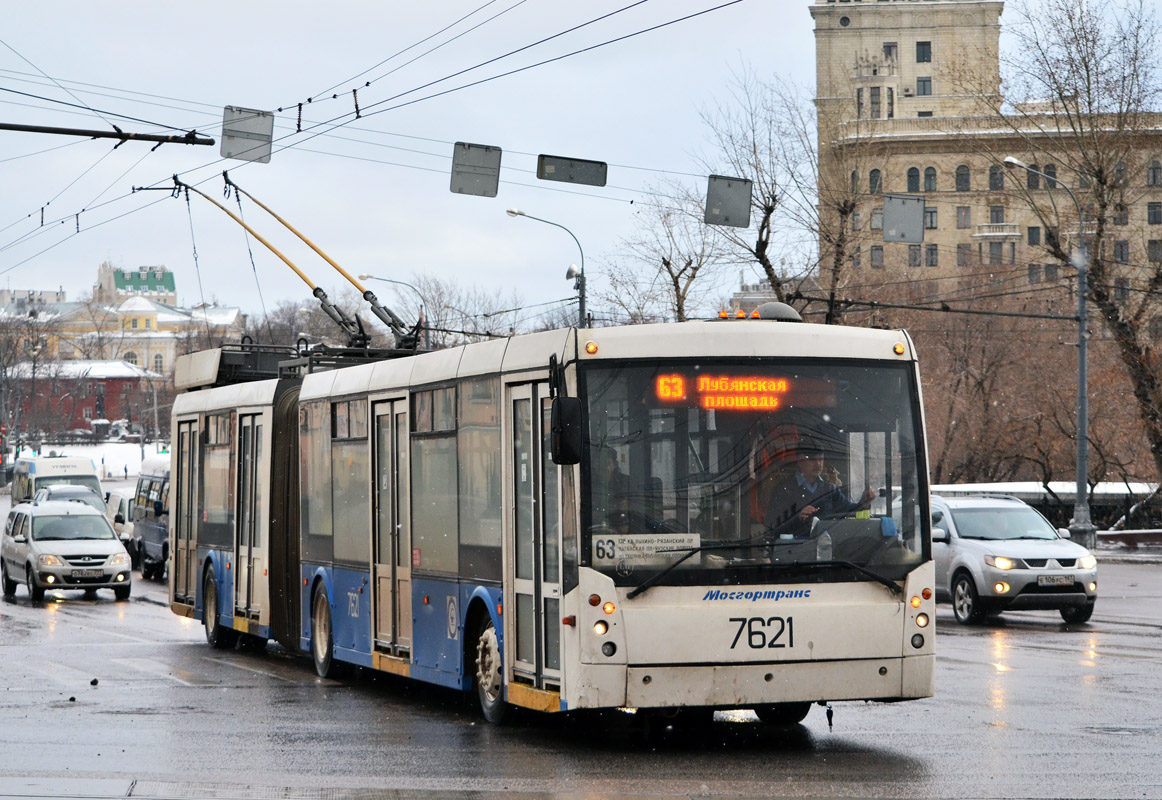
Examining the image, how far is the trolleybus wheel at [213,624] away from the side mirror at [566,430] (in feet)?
34.2

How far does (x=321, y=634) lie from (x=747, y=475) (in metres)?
6.68

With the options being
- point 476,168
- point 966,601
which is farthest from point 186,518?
point 966,601

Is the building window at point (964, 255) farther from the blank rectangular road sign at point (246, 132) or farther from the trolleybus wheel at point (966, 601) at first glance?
the blank rectangular road sign at point (246, 132)

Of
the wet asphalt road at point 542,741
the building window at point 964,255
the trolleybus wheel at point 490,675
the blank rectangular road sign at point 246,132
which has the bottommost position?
the wet asphalt road at point 542,741

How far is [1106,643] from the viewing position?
1761cm

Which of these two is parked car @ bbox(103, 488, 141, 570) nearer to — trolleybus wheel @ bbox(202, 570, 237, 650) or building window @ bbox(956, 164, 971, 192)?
trolleybus wheel @ bbox(202, 570, 237, 650)

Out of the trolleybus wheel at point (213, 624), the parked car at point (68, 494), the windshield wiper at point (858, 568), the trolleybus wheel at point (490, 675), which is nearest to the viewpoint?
the windshield wiper at point (858, 568)

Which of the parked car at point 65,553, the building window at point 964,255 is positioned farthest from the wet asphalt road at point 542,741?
the building window at point 964,255

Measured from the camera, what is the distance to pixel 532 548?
10.6 metres

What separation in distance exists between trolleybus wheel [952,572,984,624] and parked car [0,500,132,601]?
1439 centimetres

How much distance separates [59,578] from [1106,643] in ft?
58.0

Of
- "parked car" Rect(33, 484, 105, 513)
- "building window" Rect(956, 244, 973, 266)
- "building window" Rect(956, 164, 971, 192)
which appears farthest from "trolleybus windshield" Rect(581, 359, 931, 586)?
"building window" Rect(956, 164, 971, 192)

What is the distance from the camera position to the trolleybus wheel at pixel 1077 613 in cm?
2030

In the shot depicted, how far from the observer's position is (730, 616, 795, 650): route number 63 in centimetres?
988
